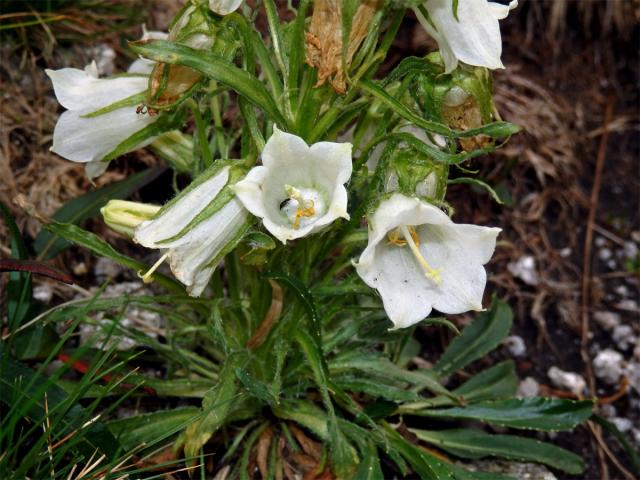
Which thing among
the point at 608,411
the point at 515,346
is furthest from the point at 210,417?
Answer: the point at 608,411

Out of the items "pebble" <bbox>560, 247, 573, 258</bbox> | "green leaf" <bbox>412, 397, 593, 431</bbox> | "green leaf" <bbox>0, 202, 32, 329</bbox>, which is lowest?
"pebble" <bbox>560, 247, 573, 258</bbox>

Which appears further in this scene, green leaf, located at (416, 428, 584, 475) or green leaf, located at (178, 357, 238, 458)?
green leaf, located at (416, 428, 584, 475)

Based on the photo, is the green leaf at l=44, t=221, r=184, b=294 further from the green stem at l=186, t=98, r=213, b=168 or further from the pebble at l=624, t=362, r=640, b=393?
the pebble at l=624, t=362, r=640, b=393

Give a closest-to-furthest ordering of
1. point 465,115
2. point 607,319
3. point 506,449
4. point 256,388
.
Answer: point 465,115 → point 256,388 → point 506,449 → point 607,319

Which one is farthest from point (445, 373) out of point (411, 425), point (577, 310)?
point (577, 310)

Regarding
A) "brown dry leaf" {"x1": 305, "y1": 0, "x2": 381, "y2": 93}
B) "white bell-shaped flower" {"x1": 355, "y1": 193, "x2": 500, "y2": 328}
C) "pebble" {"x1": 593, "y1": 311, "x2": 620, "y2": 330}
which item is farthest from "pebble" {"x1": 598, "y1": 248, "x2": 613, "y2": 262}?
"brown dry leaf" {"x1": 305, "y1": 0, "x2": 381, "y2": 93}

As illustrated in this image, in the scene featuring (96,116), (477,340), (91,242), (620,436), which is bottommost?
(620,436)

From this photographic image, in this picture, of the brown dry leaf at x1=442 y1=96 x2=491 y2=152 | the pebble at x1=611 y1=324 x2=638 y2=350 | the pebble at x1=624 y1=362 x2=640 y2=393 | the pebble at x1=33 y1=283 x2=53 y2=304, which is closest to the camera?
the brown dry leaf at x1=442 y1=96 x2=491 y2=152

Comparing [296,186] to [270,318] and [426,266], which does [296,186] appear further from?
[270,318]
